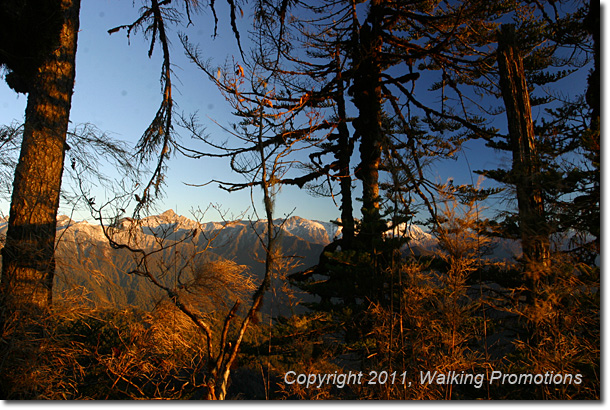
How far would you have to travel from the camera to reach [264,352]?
5.09 m

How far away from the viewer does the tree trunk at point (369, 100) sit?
6.85 meters

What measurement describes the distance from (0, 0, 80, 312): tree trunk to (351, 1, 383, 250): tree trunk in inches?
207

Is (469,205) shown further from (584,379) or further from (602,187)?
(584,379)

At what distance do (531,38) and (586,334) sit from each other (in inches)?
209

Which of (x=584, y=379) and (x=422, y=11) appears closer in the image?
(x=584, y=379)

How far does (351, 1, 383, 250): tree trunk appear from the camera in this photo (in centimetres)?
685

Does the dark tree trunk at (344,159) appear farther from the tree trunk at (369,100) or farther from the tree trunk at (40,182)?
the tree trunk at (40,182)

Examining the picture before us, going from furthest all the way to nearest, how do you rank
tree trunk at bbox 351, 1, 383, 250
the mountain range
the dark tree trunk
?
the dark tree trunk → tree trunk at bbox 351, 1, 383, 250 → the mountain range

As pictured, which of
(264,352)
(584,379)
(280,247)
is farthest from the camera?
(264,352)

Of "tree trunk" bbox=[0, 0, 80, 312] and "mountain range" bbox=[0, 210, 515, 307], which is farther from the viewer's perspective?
"tree trunk" bbox=[0, 0, 80, 312]

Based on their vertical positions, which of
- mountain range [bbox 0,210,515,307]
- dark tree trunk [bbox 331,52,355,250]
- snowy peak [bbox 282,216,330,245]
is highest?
dark tree trunk [bbox 331,52,355,250]

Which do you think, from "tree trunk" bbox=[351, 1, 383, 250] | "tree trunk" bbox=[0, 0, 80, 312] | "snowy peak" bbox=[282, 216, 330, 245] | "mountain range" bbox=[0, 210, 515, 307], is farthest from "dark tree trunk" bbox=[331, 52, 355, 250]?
"tree trunk" bbox=[0, 0, 80, 312]

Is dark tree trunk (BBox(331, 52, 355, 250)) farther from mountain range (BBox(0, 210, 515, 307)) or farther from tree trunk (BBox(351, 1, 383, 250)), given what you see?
mountain range (BBox(0, 210, 515, 307))

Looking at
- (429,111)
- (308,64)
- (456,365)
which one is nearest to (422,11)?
(429,111)
